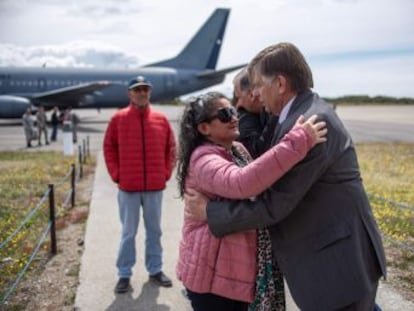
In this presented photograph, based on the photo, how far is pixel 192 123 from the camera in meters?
2.39

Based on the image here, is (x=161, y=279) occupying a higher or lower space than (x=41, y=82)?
higher

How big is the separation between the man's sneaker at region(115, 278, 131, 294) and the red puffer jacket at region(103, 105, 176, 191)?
825mm

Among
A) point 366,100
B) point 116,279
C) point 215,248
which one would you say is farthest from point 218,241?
point 366,100

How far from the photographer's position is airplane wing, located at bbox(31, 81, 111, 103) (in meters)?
28.5

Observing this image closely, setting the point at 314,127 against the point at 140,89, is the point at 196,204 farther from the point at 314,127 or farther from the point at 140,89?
the point at 140,89

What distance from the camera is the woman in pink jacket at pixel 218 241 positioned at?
2219 millimetres

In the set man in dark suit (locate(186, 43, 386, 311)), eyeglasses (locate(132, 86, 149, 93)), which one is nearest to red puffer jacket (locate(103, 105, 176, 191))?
eyeglasses (locate(132, 86, 149, 93))

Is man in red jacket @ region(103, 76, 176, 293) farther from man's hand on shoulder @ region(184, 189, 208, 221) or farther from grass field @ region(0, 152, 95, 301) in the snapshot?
man's hand on shoulder @ region(184, 189, 208, 221)

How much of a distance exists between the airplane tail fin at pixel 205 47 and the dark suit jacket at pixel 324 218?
112ft

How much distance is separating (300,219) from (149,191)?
273cm

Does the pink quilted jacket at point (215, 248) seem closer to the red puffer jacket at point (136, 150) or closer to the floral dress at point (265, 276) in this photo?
the floral dress at point (265, 276)

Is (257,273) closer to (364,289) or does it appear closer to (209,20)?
(364,289)

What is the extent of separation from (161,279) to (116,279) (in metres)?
0.50

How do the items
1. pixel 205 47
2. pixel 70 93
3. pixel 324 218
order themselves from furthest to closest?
pixel 205 47 → pixel 70 93 → pixel 324 218
